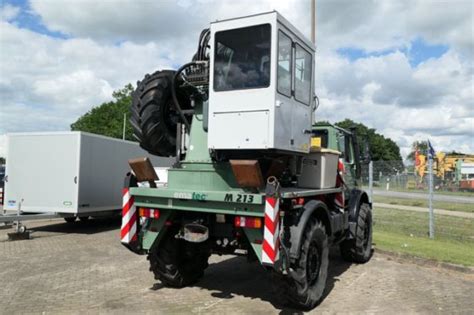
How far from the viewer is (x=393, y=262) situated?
8984mm

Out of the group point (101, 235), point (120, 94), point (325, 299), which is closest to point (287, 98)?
point (325, 299)

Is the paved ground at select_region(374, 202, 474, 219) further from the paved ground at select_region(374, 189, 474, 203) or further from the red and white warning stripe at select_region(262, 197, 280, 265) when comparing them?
the red and white warning stripe at select_region(262, 197, 280, 265)

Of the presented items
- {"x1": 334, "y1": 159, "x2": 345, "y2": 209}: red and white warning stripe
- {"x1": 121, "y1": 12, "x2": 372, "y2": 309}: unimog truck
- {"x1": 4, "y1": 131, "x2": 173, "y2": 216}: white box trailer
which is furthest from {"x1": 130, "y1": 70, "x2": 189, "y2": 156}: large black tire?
{"x1": 4, "y1": 131, "x2": 173, "y2": 216}: white box trailer

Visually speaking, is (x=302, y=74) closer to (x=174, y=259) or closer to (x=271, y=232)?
(x=271, y=232)

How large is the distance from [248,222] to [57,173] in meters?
8.69

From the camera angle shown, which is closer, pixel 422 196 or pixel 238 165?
pixel 238 165

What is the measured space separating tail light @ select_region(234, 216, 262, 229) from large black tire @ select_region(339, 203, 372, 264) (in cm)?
378

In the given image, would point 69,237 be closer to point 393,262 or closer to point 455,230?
point 393,262

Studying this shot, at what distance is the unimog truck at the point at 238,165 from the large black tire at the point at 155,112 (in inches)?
0.6

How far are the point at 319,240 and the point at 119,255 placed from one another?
16.3ft

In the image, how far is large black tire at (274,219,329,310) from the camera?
5.34m

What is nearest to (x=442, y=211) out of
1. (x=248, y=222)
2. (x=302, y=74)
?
(x=302, y=74)

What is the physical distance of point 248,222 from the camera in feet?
17.2

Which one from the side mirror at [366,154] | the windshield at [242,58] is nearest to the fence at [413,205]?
the side mirror at [366,154]
